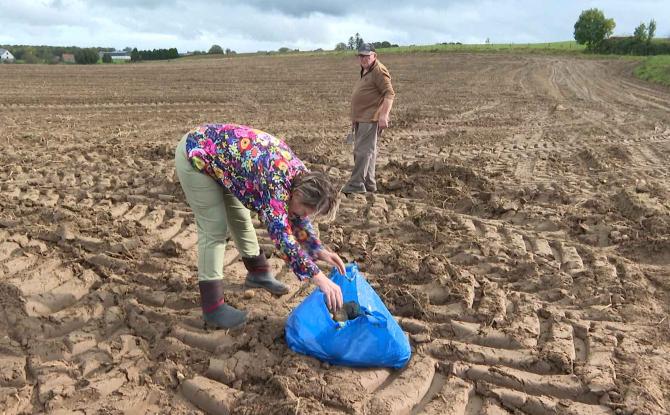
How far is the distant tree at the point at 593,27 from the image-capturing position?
5122 centimetres

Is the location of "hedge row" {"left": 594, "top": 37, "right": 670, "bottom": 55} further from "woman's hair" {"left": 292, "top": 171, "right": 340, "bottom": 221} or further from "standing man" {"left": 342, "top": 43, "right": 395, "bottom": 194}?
"woman's hair" {"left": 292, "top": 171, "right": 340, "bottom": 221}

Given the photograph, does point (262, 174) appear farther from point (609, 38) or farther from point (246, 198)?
point (609, 38)

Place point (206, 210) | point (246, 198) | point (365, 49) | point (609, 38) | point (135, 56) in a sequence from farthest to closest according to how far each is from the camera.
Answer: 1. point (609, 38)
2. point (135, 56)
3. point (365, 49)
4. point (206, 210)
5. point (246, 198)

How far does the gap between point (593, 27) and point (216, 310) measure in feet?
193

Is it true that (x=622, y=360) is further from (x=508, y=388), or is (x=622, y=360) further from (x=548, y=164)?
(x=548, y=164)

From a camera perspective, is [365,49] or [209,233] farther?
[365,49]

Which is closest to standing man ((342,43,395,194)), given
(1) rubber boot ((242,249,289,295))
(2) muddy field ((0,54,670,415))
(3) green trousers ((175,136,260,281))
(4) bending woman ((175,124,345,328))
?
(2) muddy field ((0,54,670,415))

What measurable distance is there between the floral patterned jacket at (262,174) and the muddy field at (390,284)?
662 millimetres

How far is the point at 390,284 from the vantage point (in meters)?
3.87

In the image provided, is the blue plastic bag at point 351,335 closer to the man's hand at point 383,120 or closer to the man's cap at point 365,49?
the man's hand at point 383,120

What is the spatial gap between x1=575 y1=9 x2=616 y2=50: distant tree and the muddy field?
50231mm

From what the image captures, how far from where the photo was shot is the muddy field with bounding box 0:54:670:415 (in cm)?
271

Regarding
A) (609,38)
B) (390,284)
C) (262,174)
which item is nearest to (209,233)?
(262,174)

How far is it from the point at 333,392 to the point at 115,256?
7.64 feet
